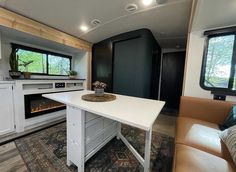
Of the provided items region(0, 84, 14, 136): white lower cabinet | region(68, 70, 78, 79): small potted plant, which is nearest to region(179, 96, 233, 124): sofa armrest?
region(68, 70, 78, 79): small potted plant

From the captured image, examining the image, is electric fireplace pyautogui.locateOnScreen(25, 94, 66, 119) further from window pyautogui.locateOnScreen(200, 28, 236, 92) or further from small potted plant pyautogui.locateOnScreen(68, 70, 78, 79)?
window pyautogui.locateOnScreen(200, 28, 236, 92)

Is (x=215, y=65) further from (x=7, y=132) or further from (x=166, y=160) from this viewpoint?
(x=7, y=132)

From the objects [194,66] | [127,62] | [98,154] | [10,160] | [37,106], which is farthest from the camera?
[127,62]

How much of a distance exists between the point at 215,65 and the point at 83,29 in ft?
9.01

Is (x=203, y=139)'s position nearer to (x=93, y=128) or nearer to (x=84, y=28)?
(x=93, y=128)

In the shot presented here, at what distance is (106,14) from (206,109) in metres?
2.34

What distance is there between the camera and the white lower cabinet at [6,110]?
6.31 ft

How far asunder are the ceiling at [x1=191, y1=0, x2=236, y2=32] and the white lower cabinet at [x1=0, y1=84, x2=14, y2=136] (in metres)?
3.07

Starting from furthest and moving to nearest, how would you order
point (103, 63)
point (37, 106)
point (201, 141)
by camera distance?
1. point (103, 63)
2. point (37, 106)
3. point (201, 141)

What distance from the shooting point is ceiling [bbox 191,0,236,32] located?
129 cm

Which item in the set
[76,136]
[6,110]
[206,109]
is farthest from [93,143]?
[206,109]

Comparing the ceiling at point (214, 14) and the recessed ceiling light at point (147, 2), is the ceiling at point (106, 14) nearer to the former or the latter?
the recessed ceiling light at point (147, 2)

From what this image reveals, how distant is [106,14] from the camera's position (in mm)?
2014

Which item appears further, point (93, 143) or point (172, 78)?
point (172, 78)
